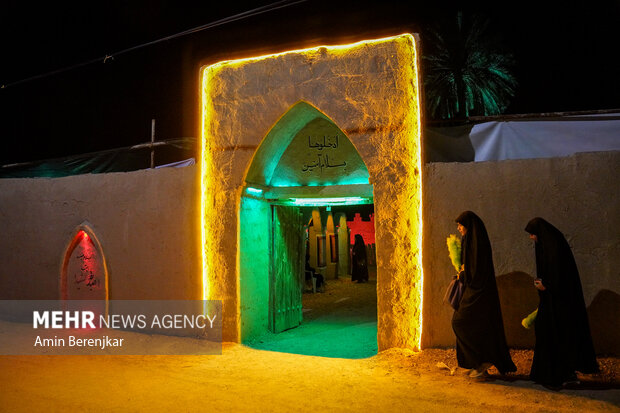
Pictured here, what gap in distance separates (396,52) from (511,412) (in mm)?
4346

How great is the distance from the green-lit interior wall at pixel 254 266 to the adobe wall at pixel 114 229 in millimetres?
703

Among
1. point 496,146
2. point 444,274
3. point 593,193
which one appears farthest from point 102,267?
point 593,193

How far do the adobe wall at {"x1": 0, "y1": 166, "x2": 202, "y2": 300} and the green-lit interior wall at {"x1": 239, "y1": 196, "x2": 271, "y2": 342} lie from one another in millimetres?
703

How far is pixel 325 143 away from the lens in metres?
7.20

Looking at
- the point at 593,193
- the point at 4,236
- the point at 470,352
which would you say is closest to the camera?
the point at 470,352

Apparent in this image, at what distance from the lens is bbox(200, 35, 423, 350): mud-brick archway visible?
6.01 meters

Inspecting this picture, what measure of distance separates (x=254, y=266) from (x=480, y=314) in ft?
11.8

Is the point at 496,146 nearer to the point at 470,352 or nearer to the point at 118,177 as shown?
the point at 470,352

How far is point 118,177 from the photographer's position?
7.88 meters

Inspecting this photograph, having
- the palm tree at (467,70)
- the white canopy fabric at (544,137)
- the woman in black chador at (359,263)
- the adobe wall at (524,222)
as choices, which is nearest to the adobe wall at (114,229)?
the adobe wall at (524,222)

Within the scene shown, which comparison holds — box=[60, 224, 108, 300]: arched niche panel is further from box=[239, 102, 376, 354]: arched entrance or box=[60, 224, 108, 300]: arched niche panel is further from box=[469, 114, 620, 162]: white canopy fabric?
box=[469, 114, 620, 162]: white canopy fabric

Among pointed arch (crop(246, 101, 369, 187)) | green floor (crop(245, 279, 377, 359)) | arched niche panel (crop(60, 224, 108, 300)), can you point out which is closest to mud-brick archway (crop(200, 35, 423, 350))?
pointed arch (crop(246, 101, 369, 187))

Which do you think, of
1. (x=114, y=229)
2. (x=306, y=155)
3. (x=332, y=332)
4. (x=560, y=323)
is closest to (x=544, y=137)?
(x=560, y=323)

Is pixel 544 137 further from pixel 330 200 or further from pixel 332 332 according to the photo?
pixel 332 332
